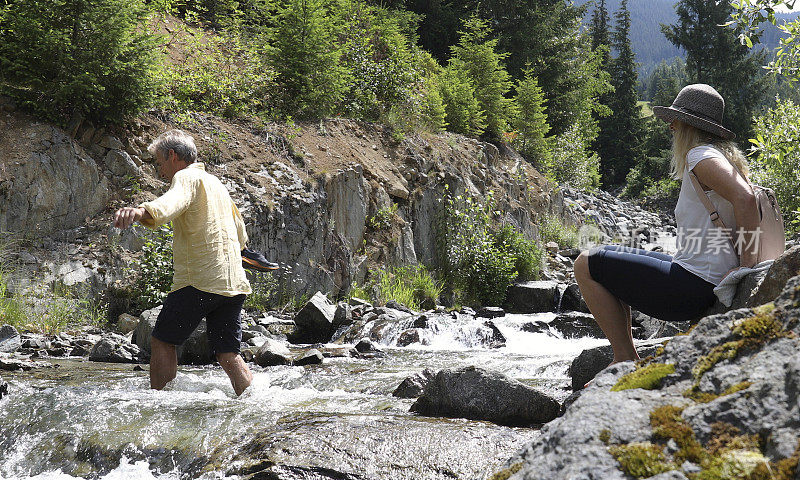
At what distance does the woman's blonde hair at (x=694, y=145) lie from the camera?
3.72 meters

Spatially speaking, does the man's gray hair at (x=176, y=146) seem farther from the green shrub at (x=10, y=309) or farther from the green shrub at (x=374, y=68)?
the green shrub at (x=374, y=68)

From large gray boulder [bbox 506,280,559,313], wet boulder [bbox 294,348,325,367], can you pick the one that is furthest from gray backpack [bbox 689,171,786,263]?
large gray boulder [bbox 506,280,559,313]

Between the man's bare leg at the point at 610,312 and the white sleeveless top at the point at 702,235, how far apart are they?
0.44m

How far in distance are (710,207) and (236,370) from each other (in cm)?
359

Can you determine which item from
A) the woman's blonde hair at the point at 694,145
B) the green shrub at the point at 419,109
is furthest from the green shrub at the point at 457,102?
the woman's blonde hair at the point at 694,145

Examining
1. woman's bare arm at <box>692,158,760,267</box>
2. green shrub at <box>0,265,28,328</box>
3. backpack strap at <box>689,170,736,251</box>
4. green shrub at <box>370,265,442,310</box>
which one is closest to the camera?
woman's bare arm at <box>692,158,760,267</box>

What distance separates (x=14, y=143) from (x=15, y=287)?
2113 millimetres

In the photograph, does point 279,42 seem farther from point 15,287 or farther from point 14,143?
point 15,287

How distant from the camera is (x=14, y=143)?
358 inches

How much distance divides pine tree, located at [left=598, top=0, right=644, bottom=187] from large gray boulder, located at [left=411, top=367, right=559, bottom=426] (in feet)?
166

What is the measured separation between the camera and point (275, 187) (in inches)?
459

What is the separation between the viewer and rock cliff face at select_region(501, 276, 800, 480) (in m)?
1.64

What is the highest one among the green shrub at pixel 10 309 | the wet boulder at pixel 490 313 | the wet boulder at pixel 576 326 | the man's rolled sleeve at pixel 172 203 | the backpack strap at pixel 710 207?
the backpack strap at pixel 710 207

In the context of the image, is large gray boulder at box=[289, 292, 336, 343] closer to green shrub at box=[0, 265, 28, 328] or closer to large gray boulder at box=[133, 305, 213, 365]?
large gray boulder at box=[133, 305, 213, 365]
